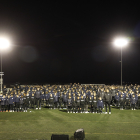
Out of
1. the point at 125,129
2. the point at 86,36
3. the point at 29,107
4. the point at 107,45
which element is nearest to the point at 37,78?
the point at 86,36

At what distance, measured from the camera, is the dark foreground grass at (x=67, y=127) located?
7.73 m

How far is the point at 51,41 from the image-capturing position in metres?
45.6

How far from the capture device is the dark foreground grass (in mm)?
7734

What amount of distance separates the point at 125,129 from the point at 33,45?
39.7 m

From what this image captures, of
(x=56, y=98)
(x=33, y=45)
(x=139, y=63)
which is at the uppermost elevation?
(x=33, y=45)

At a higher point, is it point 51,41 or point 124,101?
point 51,41

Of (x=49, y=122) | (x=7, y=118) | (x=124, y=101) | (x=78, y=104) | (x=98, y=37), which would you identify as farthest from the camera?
(x=98, y=37)

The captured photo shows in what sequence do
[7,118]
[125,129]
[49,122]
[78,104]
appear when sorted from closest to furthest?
[125,129] → [49,122] → [7,118] → [78,104]

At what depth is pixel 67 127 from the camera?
9.10 meters

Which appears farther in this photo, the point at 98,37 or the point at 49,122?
the point at 98,37

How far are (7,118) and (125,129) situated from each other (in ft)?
23.4

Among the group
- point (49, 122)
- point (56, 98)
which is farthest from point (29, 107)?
point (49, 122)

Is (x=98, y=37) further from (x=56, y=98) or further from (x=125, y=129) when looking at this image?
(x=125, y=129)

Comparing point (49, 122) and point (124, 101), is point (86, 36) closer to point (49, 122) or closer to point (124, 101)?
point (124, 101)
